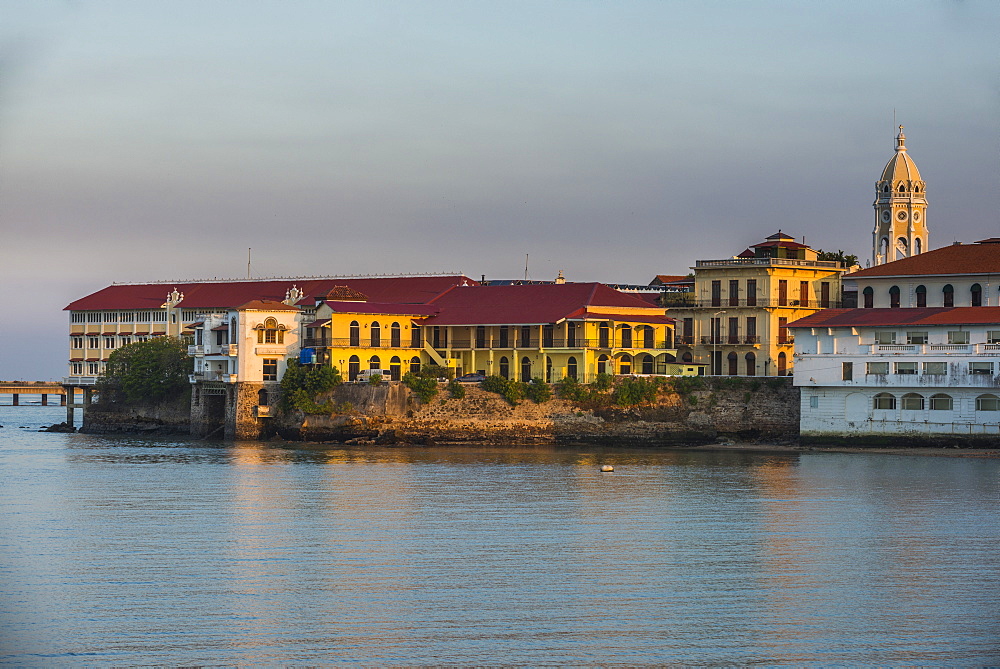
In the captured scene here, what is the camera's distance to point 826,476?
50.0 m

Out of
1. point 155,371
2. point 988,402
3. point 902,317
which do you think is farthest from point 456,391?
point 988,402

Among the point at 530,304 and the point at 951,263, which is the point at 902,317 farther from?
the point at 530,304

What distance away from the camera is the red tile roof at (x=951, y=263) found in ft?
222

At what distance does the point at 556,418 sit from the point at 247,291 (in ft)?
103

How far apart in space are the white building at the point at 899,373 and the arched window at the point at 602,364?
10.4 metres

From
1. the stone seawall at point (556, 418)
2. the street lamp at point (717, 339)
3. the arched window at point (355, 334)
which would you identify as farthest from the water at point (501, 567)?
the street lamp at point (717, 339)

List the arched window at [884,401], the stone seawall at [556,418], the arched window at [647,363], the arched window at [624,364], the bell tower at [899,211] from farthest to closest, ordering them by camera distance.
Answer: the bell tower at [899,211]
the arched window at [647,363]
the arched window at [624,364]
the stone seawall at [556,418]
the arched window at [884,401]

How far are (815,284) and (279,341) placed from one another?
27.2m

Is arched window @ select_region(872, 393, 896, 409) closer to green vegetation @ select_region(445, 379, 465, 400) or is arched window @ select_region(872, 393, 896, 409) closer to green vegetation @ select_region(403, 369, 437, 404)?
green vegetation @ select_region(445, 379, 465, 400)

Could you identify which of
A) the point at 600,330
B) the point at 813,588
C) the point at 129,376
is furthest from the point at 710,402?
the point at 813,588

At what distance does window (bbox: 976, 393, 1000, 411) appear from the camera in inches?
2328

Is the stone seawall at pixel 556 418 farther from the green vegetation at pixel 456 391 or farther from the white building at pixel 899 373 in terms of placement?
the white building at pixel 899 373

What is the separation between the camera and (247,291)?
92.7 metres

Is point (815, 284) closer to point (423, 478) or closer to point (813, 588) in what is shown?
point (423, 478)
